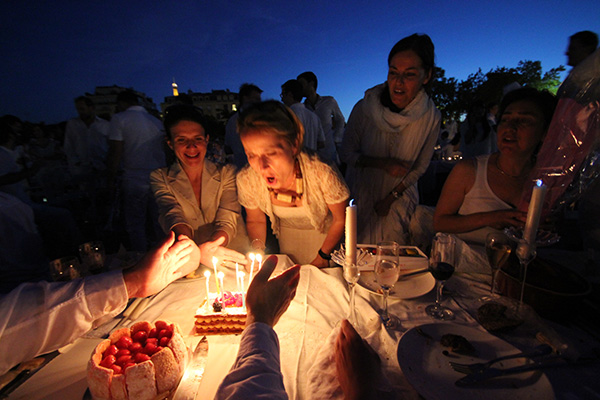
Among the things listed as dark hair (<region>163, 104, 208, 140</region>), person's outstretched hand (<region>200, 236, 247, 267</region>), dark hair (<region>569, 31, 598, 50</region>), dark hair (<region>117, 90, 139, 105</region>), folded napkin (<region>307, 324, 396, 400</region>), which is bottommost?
folded napkin (<region>307, 324, 396, 400</region>)

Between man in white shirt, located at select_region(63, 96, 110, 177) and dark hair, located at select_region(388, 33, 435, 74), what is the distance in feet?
21.1

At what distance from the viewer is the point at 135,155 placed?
15.7 feet

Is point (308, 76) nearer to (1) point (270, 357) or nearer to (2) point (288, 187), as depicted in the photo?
(2) point (288, 187)

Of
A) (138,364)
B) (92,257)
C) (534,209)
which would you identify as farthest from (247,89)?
(138,364)

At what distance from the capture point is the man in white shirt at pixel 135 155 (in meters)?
4.65

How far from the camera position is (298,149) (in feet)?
7.86

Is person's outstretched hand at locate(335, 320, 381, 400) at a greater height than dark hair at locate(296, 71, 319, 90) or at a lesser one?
lesser

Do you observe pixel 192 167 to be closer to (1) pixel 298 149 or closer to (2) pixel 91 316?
(1) pixel 298 149

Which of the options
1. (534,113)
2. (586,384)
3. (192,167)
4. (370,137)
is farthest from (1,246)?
(534,113)

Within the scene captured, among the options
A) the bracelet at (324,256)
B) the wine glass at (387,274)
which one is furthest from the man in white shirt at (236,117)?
the wine glass at (387,274)

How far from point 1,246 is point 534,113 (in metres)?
4.86

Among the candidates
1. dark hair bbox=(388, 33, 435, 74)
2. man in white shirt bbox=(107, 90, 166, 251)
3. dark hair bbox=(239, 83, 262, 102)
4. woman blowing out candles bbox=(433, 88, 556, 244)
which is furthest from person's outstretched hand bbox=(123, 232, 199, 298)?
dark hair bbox=(239, 83, 262, 102)

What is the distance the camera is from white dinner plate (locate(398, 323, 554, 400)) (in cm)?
96

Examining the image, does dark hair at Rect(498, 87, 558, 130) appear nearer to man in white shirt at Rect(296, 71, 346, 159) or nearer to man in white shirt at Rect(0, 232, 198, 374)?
man in white shirt at Rect(0, 232, 198, 374)
